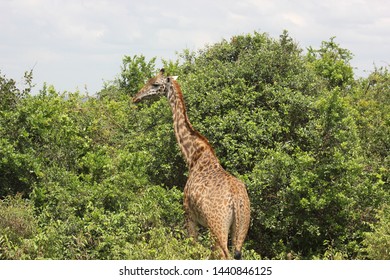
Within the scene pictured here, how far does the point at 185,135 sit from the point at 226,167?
5.73ft

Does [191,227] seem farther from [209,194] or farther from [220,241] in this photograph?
[220,241]

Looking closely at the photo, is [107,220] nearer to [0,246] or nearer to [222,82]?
[0,246]

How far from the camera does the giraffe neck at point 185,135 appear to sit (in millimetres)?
13227

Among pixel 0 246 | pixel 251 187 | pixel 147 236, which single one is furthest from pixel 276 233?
pixel 0 246

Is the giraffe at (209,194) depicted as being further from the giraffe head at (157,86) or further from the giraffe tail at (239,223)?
the giraffe head at (157,86)

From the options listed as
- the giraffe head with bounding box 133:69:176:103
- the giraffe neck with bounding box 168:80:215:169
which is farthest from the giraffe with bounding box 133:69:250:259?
the giraffe head with bounding box 133:69:176:103

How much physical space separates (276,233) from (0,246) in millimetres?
5187

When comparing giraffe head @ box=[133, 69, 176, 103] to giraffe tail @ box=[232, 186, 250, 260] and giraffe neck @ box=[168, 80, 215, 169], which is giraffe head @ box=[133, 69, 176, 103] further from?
giraffe tail @ box=[232, 186, 250, 260]

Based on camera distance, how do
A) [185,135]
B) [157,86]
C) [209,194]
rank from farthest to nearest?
[157,86], [185,135], [209,194]

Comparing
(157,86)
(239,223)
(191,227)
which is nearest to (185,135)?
(157,86)

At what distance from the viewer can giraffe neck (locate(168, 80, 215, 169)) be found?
13227 mm

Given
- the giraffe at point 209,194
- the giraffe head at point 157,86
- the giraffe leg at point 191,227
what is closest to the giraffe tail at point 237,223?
the giraffe at point 209,194

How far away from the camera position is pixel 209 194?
474 inches

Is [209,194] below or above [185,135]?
below
